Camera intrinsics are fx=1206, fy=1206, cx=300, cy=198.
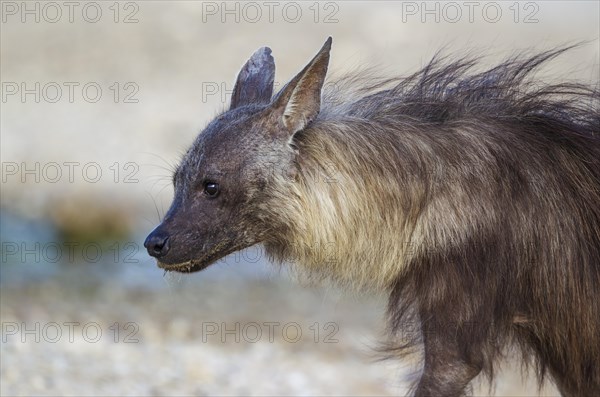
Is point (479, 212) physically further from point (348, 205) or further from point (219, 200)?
point (219, 200)

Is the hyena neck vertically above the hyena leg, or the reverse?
the hyena neck

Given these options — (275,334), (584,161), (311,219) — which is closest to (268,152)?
(311,219)

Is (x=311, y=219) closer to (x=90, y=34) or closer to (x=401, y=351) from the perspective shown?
(x=401, y=351)

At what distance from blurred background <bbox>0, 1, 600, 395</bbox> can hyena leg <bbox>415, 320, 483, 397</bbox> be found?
0.54 meters

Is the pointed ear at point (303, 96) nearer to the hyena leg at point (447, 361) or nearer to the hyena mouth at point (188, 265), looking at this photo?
the hyena mouth at point (188, 265)

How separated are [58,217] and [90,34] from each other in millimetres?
5142

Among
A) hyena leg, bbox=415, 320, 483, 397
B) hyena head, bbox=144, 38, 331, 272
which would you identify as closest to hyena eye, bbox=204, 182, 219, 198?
hyena head, bbox=144, 38, 331, 272

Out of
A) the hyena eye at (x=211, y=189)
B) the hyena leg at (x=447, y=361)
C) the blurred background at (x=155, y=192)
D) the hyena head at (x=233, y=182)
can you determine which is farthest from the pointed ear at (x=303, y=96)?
the hyena leg at (x=447, y=361)

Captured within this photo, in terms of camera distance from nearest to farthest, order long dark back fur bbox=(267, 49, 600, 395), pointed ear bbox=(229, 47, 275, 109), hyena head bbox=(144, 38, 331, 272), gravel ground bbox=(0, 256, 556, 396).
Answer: long dark back fur bbox=(267, 49, 600, 395)
hyena head bbox=(144, 38, 331, 272)
pointed ear bbox=(229, 47, 275, 109)
gravel ground bbox=(0, 256, 556, 396)

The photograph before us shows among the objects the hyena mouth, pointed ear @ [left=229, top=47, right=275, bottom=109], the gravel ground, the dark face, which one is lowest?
the gravel ground

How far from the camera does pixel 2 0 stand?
55.9 ft

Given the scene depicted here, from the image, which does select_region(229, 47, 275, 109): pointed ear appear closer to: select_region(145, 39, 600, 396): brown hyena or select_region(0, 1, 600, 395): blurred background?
select_region(145, 39, 600, 396): brown hyena

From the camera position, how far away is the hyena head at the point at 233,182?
5.68 m

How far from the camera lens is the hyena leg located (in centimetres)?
553
